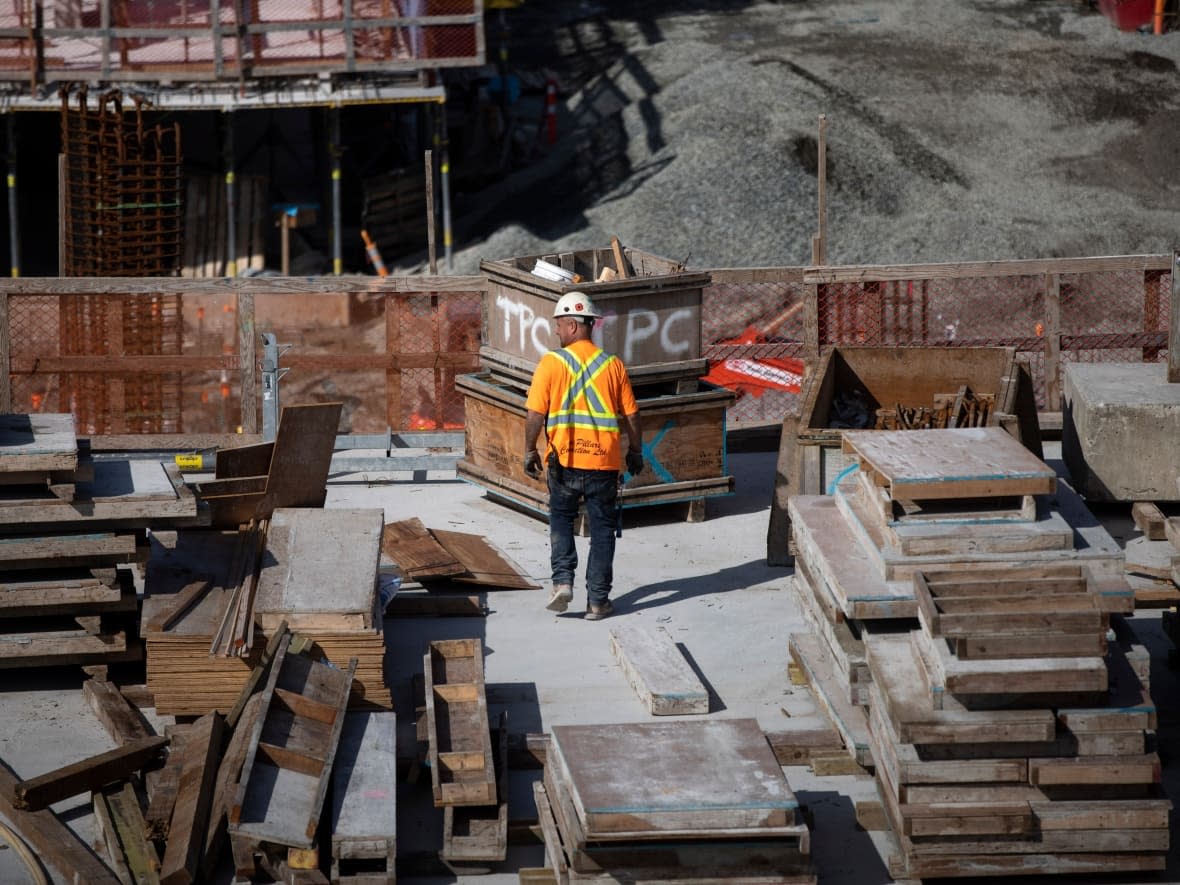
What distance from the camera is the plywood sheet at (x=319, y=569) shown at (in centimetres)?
896

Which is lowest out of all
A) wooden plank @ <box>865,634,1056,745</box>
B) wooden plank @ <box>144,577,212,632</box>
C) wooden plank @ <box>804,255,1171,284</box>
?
wooden plank @ <box>144,577,212,632</box>

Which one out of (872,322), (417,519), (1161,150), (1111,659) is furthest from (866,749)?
(1161,150)

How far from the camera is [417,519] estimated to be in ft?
39.3

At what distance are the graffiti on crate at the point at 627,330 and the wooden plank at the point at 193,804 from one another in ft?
15.5

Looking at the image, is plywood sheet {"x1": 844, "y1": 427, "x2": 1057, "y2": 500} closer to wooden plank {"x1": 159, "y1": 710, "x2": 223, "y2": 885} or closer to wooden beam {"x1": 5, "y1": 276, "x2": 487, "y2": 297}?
wooden plank {"x1": 159, "y1": 710, "x2": 223, "y2": 885}

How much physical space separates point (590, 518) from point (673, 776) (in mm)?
3362

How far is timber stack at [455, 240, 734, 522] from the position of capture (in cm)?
1204

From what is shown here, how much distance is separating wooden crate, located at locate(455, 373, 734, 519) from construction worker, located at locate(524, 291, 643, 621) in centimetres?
173

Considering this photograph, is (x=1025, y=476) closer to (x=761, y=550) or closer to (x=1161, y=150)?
(x=761, y=550)

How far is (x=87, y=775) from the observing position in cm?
782

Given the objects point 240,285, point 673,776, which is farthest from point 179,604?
point 240,285

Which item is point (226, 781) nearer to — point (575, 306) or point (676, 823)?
point (676, 823)

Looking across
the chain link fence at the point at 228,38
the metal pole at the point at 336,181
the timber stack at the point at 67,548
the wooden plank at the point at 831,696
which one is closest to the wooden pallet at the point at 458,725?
the timber stack at the point at 67,548

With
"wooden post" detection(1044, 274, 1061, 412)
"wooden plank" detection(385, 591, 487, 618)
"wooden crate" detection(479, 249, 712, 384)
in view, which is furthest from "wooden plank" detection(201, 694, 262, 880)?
"wooden post" detection(1044, 274, 1061, 412)
